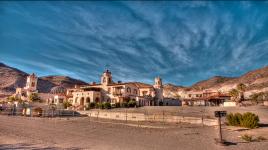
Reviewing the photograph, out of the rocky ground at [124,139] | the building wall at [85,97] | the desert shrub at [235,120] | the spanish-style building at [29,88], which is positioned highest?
the spanish-style building at [29,88]

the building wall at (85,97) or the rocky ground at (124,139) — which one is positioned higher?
the building wall at (85,97)

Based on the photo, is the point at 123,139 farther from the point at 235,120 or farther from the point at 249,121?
the point at 235,120

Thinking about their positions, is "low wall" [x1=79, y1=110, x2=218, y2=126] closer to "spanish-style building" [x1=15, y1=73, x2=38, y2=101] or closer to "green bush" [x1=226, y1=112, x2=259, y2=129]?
"green bush" [x1=226, y1=112, x2=259, y2=129]

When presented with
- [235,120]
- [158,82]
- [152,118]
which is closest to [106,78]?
[158,82]

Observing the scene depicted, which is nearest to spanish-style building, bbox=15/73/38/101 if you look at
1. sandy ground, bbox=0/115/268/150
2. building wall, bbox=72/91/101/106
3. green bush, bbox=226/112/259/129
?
building wall, bbox=72/91/101/106

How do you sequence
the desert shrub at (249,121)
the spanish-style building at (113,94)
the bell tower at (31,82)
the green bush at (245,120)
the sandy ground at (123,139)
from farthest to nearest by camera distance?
the bell tower at (31,82) → the spanish-style building at (113,94) → the green bush at (245,120) → the desert shrub at (249,121) → the sandy ground at (123,139)

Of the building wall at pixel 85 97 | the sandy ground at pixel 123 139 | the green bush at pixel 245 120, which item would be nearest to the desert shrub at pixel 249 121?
the green bush at pixel 245 120

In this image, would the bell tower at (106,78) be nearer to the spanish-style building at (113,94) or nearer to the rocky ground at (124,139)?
the spanish-style building at (113,94)

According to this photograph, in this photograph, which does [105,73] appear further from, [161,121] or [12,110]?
[161,121]

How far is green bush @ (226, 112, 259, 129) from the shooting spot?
66.5ft

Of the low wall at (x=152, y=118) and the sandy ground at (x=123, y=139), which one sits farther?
the low wall at (x=152, y=118)

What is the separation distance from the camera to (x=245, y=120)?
2081cm

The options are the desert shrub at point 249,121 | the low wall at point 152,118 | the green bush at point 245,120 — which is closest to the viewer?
the desert shrub at point 249,121

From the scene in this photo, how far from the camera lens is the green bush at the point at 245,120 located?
798 inches
